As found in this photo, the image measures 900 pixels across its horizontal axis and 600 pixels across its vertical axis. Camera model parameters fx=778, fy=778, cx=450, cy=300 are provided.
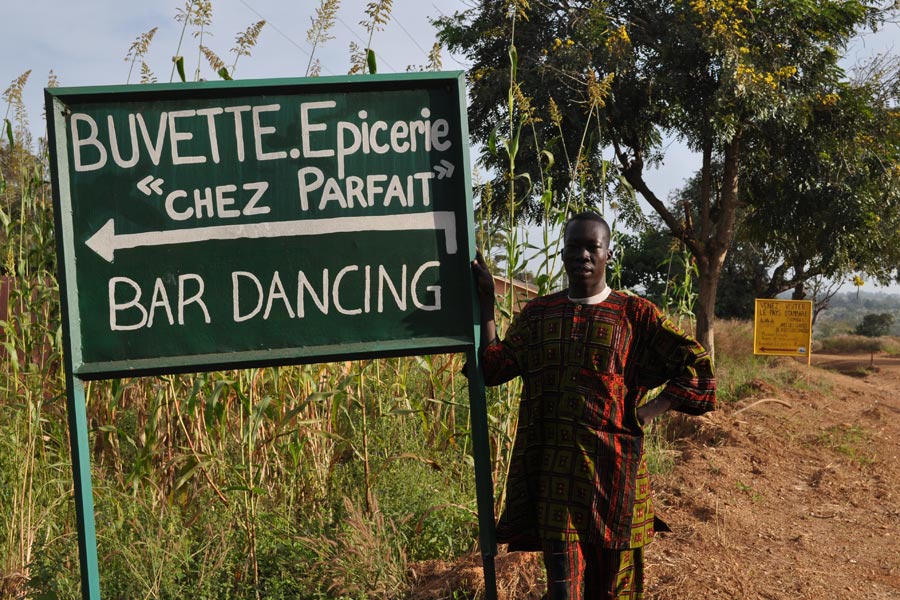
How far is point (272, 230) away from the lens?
2439mm

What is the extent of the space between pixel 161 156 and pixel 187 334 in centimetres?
55

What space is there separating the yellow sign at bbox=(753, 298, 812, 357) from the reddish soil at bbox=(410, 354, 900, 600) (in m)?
2.42

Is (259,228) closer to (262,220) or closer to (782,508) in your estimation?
(262,220)

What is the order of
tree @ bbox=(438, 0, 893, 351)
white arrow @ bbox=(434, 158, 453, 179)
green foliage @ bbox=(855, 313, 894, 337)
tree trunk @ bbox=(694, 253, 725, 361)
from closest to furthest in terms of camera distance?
white arrow @ bbox=(434, 158, 453, 179)
tree @ bbox=(438, 0, 893, 351)
tree trunk @ bbox=(694, 253, 725, 361)
green foliage @ bbox=(855, 313, 894, 337)

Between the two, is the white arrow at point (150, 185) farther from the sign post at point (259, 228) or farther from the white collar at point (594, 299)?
the white collar at point (594, 299)

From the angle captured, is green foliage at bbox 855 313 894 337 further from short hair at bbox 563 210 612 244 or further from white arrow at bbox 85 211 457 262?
white arrow at bbox 85 211 457 262

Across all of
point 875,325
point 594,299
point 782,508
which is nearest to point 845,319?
point 875,325

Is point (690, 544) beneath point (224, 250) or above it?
beneath

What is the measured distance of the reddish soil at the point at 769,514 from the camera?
318cm

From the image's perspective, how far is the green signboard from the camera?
236 centimetres

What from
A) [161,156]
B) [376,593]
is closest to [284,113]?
[161,156]

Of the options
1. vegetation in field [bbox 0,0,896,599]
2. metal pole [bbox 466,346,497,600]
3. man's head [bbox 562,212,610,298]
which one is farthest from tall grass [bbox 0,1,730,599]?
man's head [bbox 562,212,610,298]

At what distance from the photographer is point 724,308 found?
87.2ft

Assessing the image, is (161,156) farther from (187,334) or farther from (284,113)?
(187,334)
